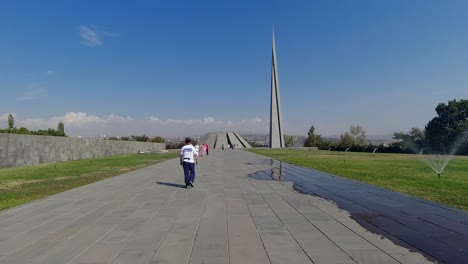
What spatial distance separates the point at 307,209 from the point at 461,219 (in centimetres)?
264

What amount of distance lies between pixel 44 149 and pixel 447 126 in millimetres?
53173

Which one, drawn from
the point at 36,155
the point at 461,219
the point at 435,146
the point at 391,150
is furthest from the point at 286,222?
the point at 435,146

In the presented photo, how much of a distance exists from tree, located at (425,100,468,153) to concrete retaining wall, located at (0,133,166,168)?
47747mm

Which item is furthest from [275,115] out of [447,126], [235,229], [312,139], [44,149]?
[235,229]

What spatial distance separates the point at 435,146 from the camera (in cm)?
5153

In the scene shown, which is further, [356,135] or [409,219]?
[356,135]

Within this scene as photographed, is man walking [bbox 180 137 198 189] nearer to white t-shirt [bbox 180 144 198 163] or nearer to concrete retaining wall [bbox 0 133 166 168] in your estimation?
white t-shirt [bbox 180 144 198 163]

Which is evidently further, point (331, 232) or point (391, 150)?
point (391, 150)

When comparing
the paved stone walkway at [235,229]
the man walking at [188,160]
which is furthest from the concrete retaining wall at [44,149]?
the man walking at [188,160]

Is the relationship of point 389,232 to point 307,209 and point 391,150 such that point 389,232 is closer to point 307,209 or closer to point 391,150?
point 307,209

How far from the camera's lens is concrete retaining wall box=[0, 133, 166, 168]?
66.8 feet

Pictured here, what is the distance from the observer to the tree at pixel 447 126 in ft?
157

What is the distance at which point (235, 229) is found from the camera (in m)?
5.17

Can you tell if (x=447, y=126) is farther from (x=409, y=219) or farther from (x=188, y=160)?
(x=409, y=219)
